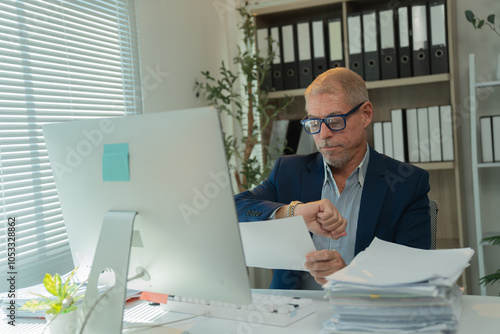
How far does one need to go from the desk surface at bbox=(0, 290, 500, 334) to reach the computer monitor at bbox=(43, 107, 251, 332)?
0.44 feet

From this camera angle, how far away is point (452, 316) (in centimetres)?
92

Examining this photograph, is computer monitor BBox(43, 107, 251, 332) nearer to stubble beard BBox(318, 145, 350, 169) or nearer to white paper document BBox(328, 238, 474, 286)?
white paper document BBox(328, 238, 474, 286)

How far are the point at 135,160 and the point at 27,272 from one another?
1.02 metres

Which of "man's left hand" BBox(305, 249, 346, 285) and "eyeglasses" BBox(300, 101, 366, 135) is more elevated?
"eyeglasses" BBox(300, 101, 366, 135)

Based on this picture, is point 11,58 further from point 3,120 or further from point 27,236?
point 27,236

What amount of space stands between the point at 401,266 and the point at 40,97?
1.46m

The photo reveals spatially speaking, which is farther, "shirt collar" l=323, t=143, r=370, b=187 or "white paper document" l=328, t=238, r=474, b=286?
"shirt collar" l=323, t=143, r=370, b=187

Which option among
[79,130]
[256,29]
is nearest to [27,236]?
[79,130]

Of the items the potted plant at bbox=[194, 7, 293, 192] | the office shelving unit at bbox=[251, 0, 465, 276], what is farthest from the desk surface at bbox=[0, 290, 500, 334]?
the office shelving unit at bbox=[251, 0, 465, 276]

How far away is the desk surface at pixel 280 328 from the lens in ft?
3.37

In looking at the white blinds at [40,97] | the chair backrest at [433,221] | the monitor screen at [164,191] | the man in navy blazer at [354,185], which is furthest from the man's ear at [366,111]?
the white blinds at [40,97]

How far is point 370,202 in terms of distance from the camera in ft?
5.32

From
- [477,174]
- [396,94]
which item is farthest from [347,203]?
[396,94]

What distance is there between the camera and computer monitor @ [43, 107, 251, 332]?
91 centimetres
